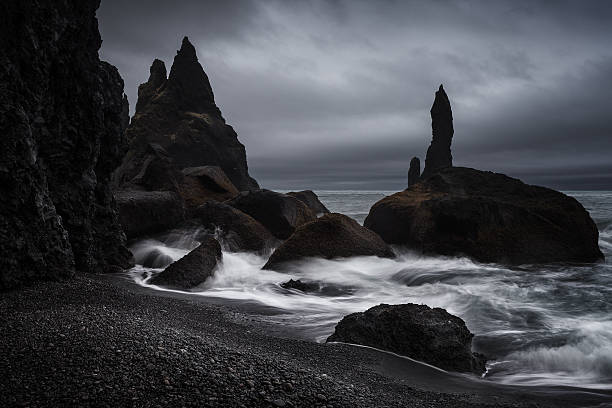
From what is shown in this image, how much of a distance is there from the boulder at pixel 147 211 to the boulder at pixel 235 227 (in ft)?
2.89

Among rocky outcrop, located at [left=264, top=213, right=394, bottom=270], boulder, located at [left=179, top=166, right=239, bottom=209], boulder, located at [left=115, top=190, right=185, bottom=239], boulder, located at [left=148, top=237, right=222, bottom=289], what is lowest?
boulder, located at [left=148, top=237, right=222, bottom=289]

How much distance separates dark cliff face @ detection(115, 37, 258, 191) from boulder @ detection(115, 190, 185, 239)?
83.6 ft

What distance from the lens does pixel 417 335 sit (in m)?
4.68

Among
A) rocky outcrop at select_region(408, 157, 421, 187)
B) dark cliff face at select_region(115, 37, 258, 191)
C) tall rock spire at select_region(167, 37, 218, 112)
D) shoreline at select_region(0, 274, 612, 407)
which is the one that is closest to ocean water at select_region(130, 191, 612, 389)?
shoreline at select_region(0, 274, 612, 407)

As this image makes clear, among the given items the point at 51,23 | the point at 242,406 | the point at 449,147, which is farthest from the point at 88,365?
the point at 449,147

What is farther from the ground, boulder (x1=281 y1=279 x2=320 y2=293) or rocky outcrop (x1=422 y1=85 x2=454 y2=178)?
rocky outcrop (x1=422 y1=85 x2=454 y2=178)

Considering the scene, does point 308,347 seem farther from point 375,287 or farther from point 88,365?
point 375,287

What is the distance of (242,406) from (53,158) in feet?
20.0

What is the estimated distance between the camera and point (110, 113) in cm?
826

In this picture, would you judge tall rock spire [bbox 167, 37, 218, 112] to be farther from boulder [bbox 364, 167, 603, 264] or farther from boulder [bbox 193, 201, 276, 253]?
boulder [bbox 364, 167, 603, 264]

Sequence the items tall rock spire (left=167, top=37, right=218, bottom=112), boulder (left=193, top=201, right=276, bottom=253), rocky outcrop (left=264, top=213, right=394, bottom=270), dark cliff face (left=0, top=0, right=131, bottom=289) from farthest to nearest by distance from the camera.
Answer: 1. tall rock spire (left=167, top=37, right=218, bottom=112)
2. boulder (left=193, top=201, right=276, bottom=253)
3. rocky outcrop (left=264, top=213, right=394, bottom=270)
4. dark cliff face (left=0, top=0, right=131, bottom=289)

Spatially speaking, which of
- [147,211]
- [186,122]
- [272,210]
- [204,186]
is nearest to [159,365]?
[147,211]

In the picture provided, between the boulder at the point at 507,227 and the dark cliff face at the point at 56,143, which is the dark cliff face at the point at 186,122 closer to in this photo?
the dark cliff face at the point at 56,143

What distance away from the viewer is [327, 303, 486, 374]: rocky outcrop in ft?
14.7
